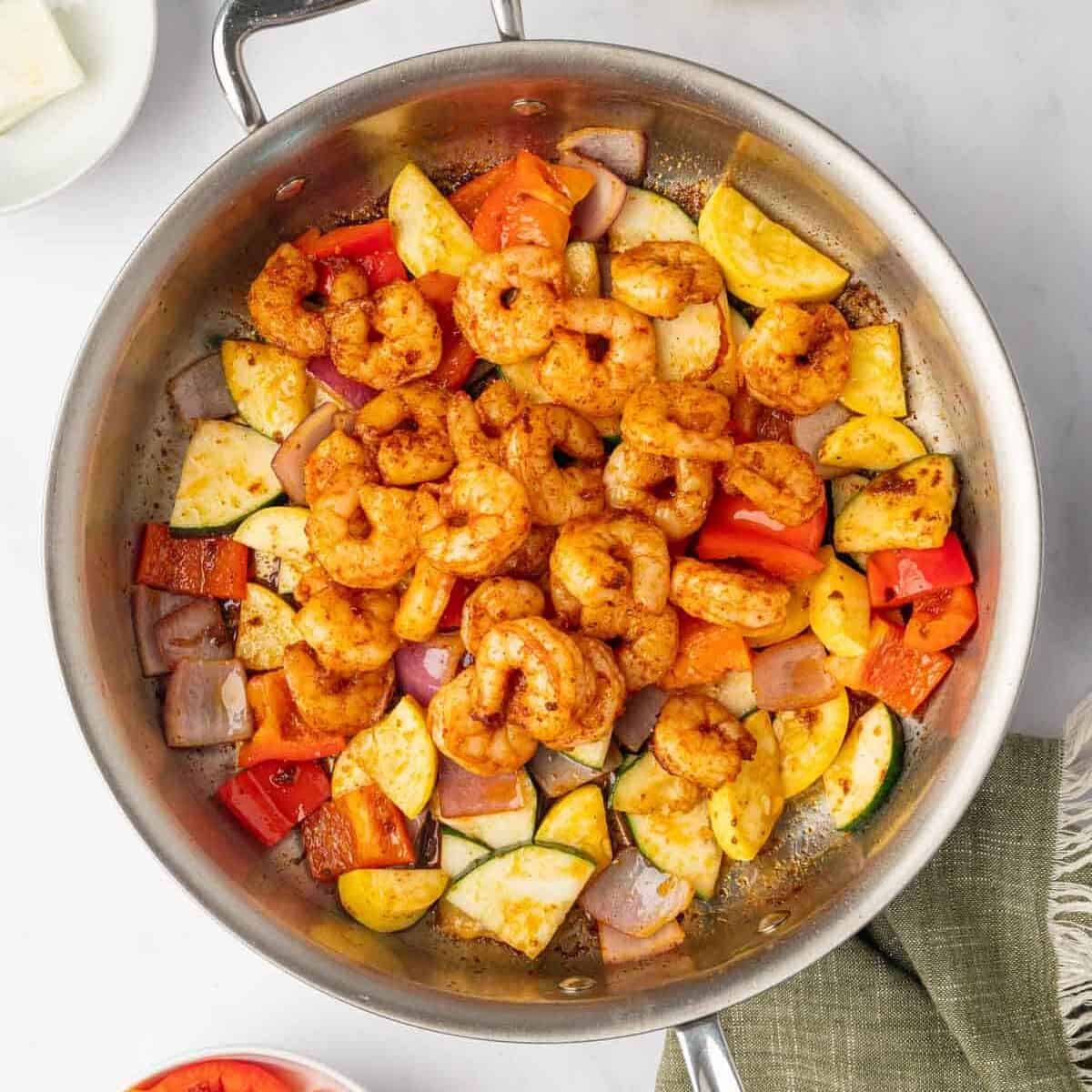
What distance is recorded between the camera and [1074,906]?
2.30m

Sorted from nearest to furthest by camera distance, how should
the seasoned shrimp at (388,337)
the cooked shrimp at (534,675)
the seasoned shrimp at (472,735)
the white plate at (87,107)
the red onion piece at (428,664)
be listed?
1. the cooked shrimp at (534,675)
2. the seasoned shrimp at (472,735)
3. the seasoned shrimp at (388,337)
4. the red onion piece at (428,664)
5. the white plate at (87,107)

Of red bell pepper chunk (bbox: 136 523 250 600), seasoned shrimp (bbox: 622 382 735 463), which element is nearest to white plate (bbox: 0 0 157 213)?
red bell pepper chunk (bbox: 136 523 250 600)

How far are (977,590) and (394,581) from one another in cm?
111

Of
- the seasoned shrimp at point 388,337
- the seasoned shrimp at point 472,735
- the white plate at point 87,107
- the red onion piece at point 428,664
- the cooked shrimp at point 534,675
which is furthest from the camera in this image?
the white plate at point 87,107

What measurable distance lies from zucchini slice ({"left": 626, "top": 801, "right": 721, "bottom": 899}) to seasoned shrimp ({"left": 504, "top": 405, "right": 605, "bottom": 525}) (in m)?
0.65

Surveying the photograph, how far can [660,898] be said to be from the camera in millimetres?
2385

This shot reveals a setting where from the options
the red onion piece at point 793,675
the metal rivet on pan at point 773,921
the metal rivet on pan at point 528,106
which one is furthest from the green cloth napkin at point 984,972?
the metal rivet on pan at point 528,106

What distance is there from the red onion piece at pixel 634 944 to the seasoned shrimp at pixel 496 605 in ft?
2.25

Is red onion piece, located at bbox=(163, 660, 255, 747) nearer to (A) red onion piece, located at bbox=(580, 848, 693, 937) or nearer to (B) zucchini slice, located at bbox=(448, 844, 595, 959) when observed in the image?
(B) zucchini slice, located at bbox=(448, 844, 595, 959)

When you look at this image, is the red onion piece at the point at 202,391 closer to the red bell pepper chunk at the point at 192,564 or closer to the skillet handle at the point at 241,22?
the red bell pepper chunk at the point at 192,564

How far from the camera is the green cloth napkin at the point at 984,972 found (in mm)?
2314

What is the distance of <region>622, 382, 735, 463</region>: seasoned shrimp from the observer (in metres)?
2.11

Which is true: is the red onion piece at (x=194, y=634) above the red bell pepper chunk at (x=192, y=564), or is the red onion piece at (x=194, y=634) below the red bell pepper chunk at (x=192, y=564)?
below

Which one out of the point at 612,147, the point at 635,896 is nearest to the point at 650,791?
the point at 635,896
